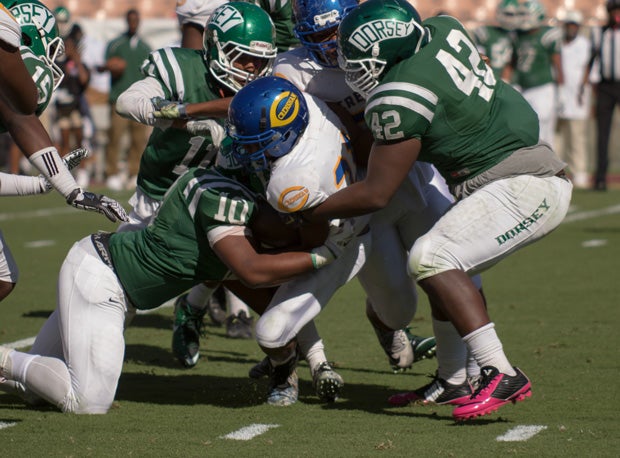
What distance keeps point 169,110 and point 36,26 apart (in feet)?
2.15

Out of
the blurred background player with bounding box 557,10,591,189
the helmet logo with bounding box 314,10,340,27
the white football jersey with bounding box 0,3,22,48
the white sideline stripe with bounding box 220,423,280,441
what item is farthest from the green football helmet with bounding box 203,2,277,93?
the blurred background player with bounding box 557,10,591,189

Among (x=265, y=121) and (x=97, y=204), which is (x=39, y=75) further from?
(x=265, y=121)

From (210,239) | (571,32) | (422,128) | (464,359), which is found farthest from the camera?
(571,32)

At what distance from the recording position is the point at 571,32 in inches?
617

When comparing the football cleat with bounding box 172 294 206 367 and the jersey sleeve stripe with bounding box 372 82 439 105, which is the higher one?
the jersey sleeve stripe with bounding box 372 82 439 105

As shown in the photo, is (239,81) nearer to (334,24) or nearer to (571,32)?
(334,24)

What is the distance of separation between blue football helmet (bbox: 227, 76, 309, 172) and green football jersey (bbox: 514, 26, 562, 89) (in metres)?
9.29

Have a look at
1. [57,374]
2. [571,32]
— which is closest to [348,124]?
[57,374]

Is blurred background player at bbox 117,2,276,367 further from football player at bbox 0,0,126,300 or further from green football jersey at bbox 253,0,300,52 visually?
green football jersey at bbox 253,0,300,52

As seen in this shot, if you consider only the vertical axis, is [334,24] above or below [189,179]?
above

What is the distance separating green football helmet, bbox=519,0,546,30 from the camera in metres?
13.3

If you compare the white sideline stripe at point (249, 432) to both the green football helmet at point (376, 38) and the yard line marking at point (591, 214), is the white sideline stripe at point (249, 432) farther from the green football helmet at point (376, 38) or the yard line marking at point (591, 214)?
the yard line marking at point (591, 214)

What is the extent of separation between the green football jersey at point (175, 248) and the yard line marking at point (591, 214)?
737 centimetres

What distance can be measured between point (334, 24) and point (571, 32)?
11519 millimetres
